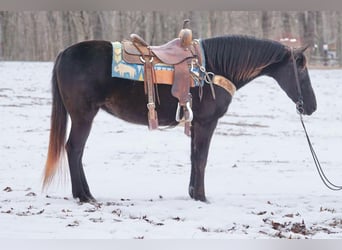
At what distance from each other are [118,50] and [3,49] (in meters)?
0.89

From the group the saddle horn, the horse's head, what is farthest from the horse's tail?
the horse's head

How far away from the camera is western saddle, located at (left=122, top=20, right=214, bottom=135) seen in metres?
2.97

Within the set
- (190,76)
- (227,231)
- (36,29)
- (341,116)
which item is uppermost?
(36,29)

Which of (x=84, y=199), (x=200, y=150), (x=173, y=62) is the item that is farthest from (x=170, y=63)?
(x=84, y=199)

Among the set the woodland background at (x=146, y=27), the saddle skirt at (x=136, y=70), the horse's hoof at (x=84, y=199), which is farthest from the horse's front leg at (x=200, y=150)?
the woodland background at (x=146, y=27)

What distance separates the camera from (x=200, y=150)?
10.2 ft

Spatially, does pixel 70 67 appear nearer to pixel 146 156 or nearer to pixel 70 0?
pixel 70 0

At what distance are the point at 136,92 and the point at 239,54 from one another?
0.67 metres

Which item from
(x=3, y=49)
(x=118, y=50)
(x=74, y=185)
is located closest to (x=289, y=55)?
(x=118, y=50)

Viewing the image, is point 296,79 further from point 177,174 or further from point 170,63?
point 177,174

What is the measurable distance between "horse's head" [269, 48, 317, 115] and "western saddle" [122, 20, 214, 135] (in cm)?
52

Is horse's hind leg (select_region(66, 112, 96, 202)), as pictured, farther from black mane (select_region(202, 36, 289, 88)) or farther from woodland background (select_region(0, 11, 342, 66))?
black mane (select_region(202, 36, 289, 88))

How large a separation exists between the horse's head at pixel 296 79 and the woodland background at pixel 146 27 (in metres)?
0.38

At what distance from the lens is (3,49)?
3393 millimetres
